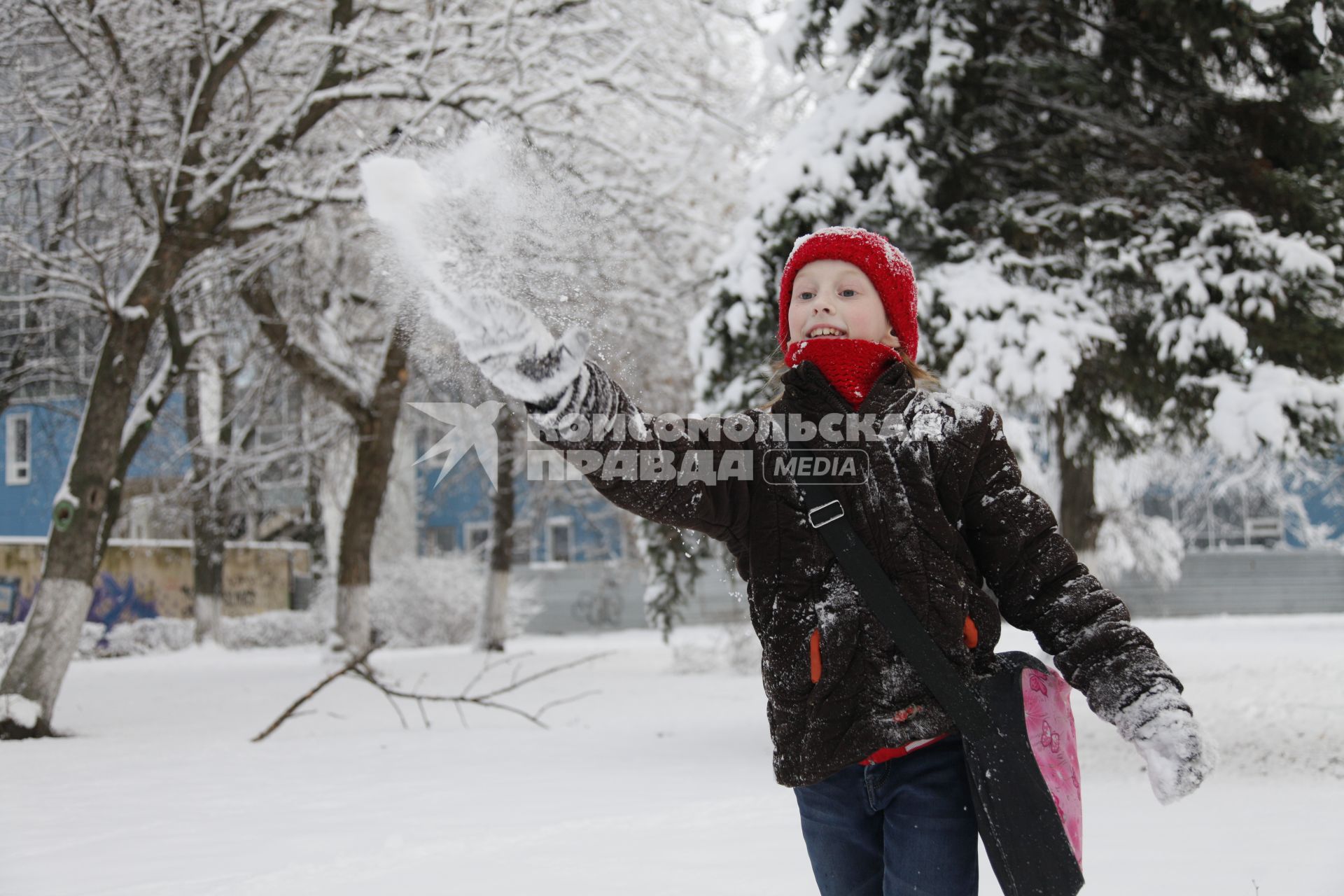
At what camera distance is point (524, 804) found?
5.86 m

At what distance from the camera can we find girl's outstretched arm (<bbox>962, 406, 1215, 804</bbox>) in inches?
71.2

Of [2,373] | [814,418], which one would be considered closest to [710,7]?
[2,373]

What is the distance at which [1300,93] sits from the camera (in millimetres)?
7035

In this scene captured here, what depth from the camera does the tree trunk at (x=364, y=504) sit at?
45.5 feet

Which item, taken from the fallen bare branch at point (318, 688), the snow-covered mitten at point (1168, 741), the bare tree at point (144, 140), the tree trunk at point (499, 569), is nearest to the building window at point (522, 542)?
the tree trunk at point (499, 569)

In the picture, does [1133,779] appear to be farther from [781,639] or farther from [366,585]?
[366,585]

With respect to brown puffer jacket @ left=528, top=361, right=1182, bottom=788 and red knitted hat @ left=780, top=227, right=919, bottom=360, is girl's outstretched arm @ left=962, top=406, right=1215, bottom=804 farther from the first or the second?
red knitted hat @ left=780, top=227, right=919, bottom=360

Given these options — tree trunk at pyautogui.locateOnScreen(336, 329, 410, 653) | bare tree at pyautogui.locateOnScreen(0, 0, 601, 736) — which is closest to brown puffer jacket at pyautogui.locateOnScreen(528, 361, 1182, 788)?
bare tree at pyautogui.locateOnScreen(0, 0, 601, 736)

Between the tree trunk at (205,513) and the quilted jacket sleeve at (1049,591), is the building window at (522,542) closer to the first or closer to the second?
the tree trunk at (205,513)

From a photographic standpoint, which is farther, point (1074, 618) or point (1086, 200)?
point (1086, 200)

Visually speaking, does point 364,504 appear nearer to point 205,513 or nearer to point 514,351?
point 205,513

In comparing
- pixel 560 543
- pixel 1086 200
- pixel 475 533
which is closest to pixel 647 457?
pixel 1086 200

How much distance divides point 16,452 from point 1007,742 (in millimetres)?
24741

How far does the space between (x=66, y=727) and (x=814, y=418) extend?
8957mm
